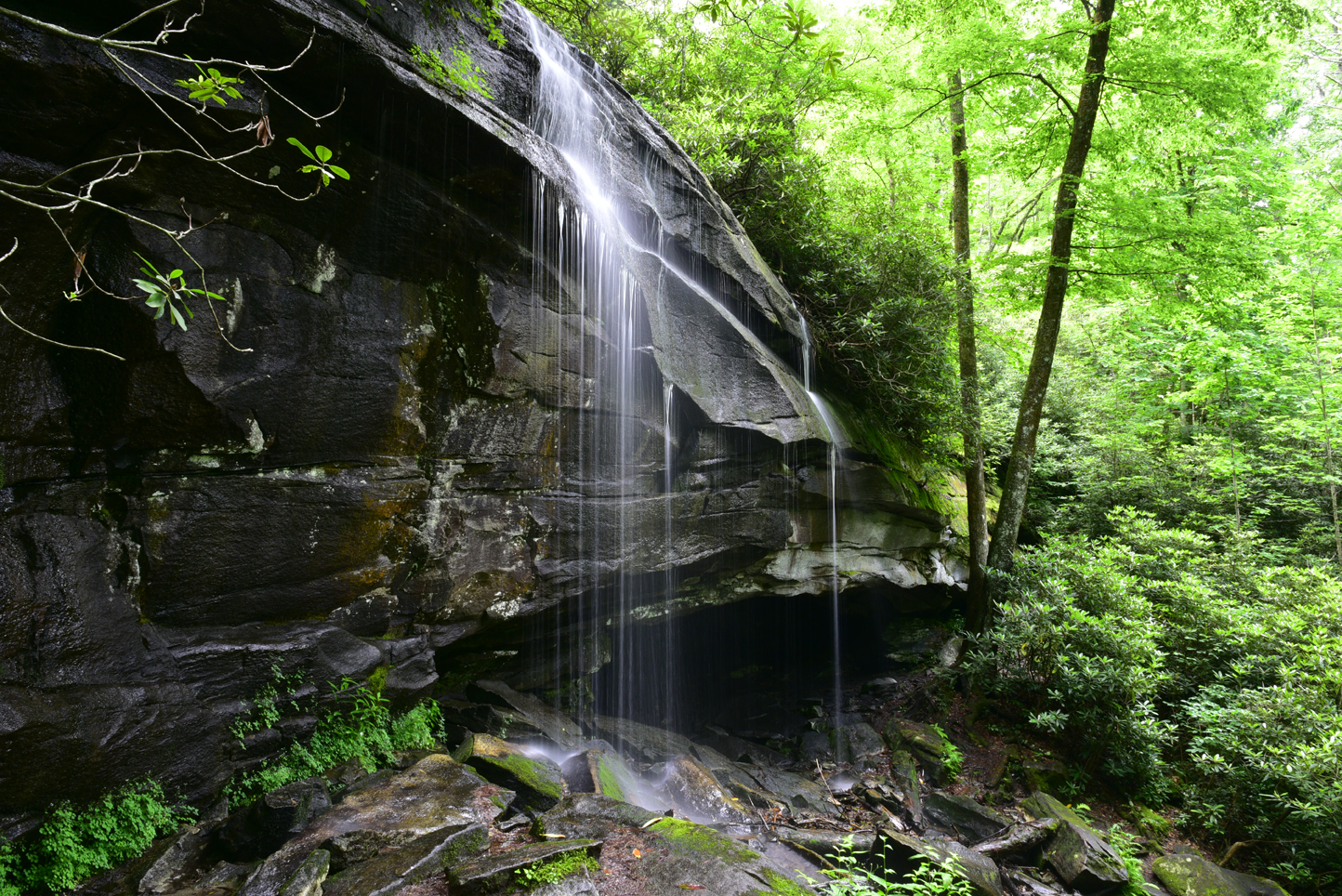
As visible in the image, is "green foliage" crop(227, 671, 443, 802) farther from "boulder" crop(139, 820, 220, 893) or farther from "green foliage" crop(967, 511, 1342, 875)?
"green foliage" crop(967, 511, 1342, 875)

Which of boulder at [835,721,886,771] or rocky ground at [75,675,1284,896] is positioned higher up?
rocky ground at [75,675,1284,896]

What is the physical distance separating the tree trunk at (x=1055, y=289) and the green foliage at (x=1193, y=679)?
0.75 metres

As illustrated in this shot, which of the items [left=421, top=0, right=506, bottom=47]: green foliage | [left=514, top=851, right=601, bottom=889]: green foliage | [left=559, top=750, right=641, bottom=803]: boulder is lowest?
[left=559, top=750, right=641, bottom=803]: boulder

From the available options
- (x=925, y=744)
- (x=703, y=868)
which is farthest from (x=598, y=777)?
(x=925, y=744)

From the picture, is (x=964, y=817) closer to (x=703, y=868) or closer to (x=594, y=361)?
(x=703, y=868)

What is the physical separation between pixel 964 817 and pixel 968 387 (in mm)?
6996

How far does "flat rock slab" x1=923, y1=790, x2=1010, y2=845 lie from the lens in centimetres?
660

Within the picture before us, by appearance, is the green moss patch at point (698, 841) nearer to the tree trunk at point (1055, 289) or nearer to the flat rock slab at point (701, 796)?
the flat rock slab at point (701, 796)

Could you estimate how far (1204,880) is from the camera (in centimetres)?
588

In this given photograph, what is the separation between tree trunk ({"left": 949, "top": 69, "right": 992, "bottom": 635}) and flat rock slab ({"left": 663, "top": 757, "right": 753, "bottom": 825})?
5.96m

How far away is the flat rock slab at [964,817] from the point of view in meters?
6.60

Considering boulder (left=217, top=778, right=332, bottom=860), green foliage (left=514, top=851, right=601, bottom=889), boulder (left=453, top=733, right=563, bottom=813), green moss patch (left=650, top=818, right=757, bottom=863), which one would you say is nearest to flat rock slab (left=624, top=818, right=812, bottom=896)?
green moss patch (left=650, top=818, right=757, bottom=863)

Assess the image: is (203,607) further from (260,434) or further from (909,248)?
(909,248)

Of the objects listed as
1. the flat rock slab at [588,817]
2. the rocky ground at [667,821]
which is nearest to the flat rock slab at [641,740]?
the rocky ground at [667,821]
